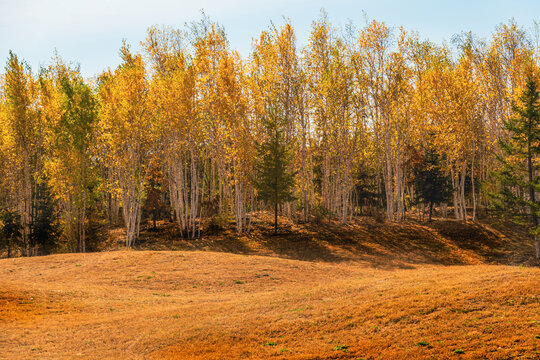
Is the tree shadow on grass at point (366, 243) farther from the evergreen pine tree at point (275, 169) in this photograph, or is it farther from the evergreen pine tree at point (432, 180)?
the evergreen pine tree at point (432, 180)

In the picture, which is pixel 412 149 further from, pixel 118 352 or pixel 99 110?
pixel 118 352

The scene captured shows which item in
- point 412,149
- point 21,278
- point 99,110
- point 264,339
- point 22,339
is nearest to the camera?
point 264,339

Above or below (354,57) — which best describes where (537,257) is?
below

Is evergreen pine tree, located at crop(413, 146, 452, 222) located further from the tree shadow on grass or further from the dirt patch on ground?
the dirt patch on ground

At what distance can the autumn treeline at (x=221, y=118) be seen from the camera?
94.8ft

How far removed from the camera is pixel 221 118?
3033cm

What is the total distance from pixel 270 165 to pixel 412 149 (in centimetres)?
1424

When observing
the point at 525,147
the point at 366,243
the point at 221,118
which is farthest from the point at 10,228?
the point at 525,147

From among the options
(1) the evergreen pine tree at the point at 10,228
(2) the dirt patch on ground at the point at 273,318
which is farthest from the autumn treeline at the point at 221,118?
(2) the dirt patch on ground at the point at 273,318

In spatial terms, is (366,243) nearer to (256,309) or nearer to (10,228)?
(256,309)

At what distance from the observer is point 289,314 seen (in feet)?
40.5

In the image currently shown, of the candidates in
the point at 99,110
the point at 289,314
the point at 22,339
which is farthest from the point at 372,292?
the point at 99,110

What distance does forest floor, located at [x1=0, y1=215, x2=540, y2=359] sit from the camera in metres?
9.61

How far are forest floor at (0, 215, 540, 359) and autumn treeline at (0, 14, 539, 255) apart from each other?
713 centimetres
